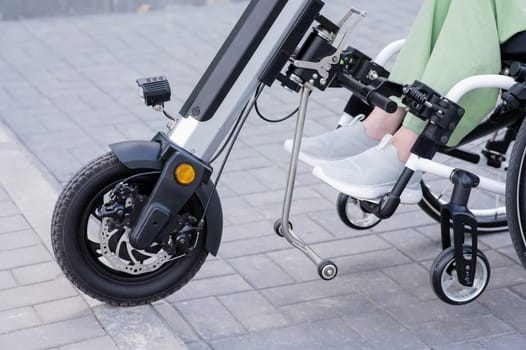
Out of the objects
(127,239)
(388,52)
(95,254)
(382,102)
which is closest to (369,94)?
(382,102)

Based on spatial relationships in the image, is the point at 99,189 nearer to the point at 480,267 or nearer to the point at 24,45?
the point at 480,267

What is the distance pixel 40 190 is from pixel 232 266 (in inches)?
38.9

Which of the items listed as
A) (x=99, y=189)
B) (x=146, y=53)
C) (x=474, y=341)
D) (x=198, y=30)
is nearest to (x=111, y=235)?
(x=99, y=189)

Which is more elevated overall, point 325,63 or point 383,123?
point 325,63

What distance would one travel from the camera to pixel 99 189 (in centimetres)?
298

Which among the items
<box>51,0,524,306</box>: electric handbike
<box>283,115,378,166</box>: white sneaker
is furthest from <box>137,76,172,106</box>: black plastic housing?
<box>283,115,378,166</box>: white sneaker

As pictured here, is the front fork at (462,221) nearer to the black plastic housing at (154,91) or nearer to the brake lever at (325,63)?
the brake lever at (325,63)

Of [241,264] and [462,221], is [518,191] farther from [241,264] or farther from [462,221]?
[241,264]

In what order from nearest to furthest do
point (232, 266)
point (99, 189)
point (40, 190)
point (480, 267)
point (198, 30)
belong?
point (99, 189)
point (480, 267)
point (232, 266)
point (40, 190)
point (198, 30)

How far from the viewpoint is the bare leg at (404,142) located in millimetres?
3320

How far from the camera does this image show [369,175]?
3.27m

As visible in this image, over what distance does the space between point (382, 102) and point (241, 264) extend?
0.90 metres

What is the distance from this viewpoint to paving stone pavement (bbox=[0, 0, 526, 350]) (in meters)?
3.12

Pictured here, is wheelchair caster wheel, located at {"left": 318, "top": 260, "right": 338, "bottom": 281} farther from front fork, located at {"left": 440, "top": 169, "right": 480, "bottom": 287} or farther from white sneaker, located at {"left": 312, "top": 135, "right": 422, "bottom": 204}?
front fork, located at {"left": 440, "top": 169, "right": 480, "bottom": 287}
